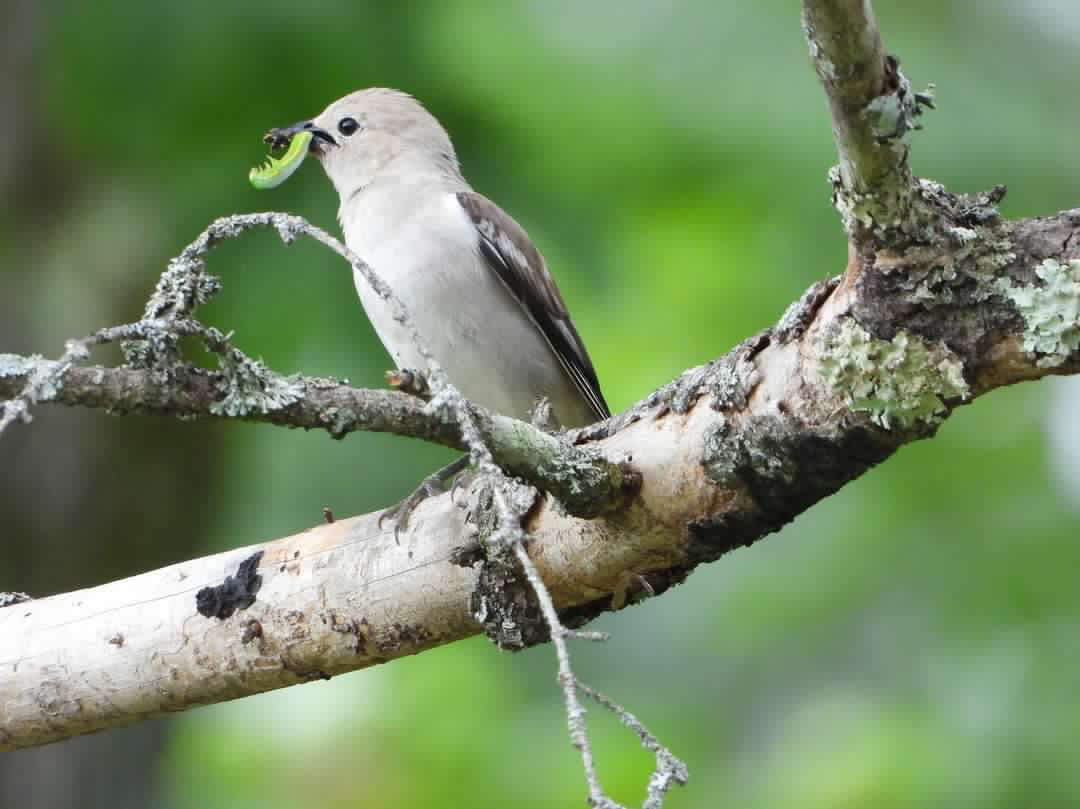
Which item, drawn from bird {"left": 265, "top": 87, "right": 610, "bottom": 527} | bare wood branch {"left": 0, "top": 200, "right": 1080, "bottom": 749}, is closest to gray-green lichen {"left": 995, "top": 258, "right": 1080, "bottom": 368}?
bare wood branch {"left": 0, "top": 200, "right": 1080, "bottom": 749}

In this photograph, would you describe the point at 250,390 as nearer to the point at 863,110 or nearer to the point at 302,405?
the point at 302,405

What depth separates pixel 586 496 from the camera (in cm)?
320

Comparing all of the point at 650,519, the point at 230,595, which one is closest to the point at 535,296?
the point at 230,595

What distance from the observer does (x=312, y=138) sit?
237 inches

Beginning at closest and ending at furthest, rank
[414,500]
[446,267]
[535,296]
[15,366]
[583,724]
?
[583,724] < [15,366] < [414,500] < [446,267] < [535,296]

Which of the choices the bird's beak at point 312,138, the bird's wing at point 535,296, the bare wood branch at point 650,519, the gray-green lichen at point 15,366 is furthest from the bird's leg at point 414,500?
the bird's beak at point 312,138

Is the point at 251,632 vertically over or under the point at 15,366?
over

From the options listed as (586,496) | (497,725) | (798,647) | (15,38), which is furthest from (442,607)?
(15,38)

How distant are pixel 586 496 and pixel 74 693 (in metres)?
1.62

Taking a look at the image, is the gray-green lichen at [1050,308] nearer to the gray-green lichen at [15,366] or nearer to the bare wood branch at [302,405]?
the bare wood branch at [302,405]

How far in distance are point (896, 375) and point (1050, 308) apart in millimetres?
307

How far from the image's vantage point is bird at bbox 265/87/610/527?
511 cm

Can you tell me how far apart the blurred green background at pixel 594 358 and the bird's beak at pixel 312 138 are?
0.29 m

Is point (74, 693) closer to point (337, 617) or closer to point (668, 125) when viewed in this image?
point (337, 617)
